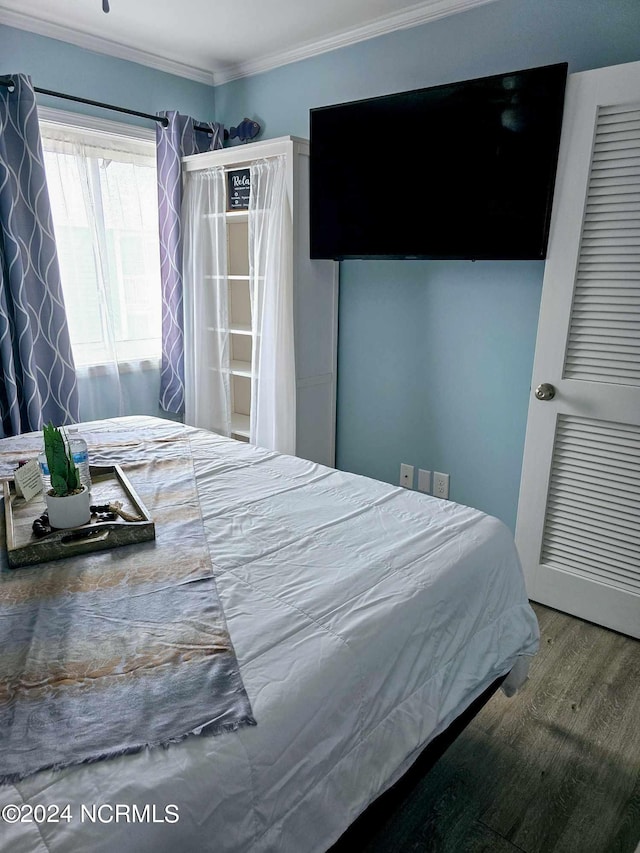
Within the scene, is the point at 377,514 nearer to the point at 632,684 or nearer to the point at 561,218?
the point at 632,684

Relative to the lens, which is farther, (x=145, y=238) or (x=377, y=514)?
(x=145, y=238)

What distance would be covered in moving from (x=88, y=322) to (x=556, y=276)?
259cm

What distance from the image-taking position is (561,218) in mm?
2186

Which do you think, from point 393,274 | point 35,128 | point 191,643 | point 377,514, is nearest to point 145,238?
point 35,128

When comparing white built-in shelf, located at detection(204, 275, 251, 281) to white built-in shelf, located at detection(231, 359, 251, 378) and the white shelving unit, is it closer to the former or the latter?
the white shelving unit

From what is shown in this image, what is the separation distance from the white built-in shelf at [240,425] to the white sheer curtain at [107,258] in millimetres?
606

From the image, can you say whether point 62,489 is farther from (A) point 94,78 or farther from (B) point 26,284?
(A) point 94,78

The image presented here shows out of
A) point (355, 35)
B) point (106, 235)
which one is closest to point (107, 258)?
point (106, 235)

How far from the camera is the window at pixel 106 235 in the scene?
313 cm

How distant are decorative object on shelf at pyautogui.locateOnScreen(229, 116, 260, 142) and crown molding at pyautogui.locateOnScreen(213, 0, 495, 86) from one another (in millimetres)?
286

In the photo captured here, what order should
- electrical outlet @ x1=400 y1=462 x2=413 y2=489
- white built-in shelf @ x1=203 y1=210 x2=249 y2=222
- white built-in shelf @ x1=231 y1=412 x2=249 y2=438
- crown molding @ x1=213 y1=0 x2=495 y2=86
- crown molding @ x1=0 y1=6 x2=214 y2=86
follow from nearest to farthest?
crown molding @ x1=213 y1=0 x2=495 y2=86, crown molding @ x1=0 y1=6 x2=214 y2=86, electrical outlet @ x1=400 y1=462 x2=413 y2=489, white built-in shelf @ x1=203 y1=210 x2=249 y2=222, white built-in shelf @ x1=231 y1=412 x2=249 y2=438

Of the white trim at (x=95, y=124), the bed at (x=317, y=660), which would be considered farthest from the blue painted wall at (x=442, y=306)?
the bed at (x=317, y=660)

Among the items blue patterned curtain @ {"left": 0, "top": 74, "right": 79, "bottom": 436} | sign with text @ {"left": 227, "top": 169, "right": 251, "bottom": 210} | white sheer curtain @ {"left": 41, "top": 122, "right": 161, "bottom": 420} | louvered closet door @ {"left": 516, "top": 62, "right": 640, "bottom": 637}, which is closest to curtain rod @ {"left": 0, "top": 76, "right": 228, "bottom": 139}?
blue patterned curtain @ {"left": 0, "top": 74, "right": 79, "bottom": 436}

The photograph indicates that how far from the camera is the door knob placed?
7.63 ft
